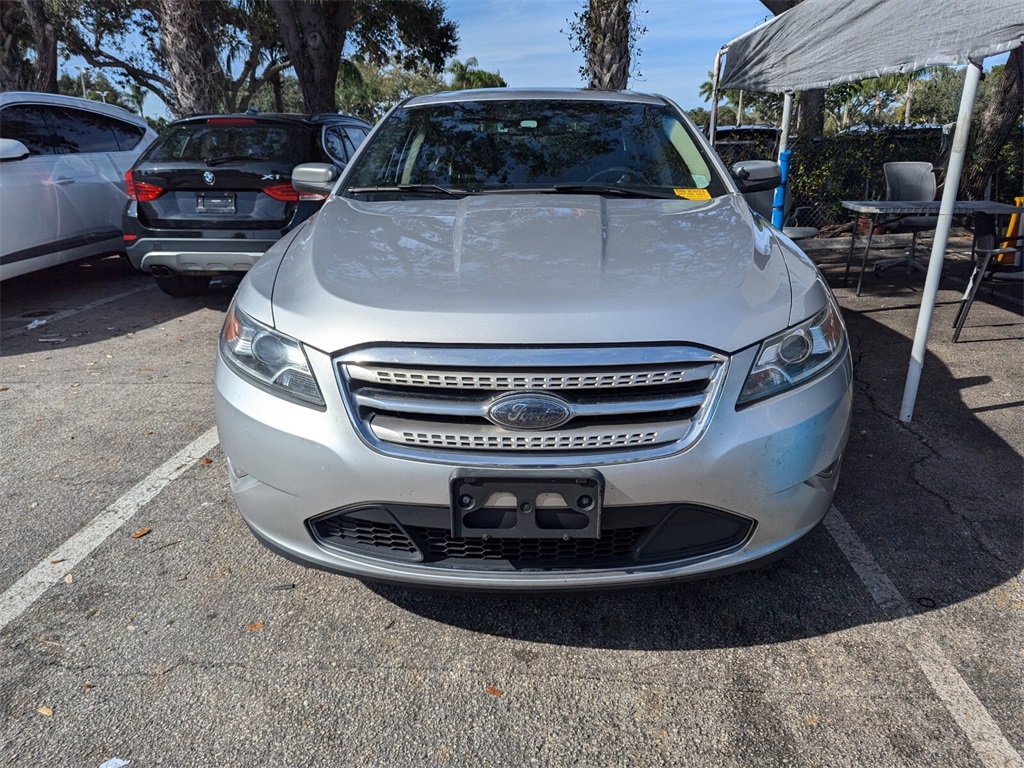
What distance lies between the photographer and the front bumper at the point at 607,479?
1.98m

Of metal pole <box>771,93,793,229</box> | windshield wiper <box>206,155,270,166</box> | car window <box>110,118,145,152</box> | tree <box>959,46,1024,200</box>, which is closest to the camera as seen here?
windshield wiper <box>206,155,270,166</box>

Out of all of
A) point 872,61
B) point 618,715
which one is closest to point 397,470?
point 618,715

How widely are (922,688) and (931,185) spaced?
7165mm

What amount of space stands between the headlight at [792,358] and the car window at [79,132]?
696cm

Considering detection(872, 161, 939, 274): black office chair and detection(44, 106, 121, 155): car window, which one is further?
detection(872, 161, 939, 274): black office chair

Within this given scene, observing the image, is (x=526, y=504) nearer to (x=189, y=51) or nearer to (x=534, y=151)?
(x=534, y=151)

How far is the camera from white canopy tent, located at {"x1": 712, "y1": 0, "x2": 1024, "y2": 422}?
141 inches

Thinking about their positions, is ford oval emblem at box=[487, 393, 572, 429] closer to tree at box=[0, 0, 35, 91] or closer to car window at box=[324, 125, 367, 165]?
car window at box=[324, 125, 367, 165]

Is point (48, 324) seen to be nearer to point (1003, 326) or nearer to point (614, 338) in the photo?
point (614, 338)

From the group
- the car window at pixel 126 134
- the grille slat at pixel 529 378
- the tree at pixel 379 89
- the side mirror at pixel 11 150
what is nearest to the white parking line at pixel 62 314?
the side mirror at pixel 11 150

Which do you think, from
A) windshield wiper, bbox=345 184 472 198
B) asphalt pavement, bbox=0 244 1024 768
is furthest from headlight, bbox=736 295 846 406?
windshield wiper, bbox=345 184 472 198

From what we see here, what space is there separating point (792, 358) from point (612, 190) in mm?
1296

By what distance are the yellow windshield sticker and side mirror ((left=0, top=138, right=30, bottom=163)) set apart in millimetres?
5283

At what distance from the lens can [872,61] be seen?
15.6ft
